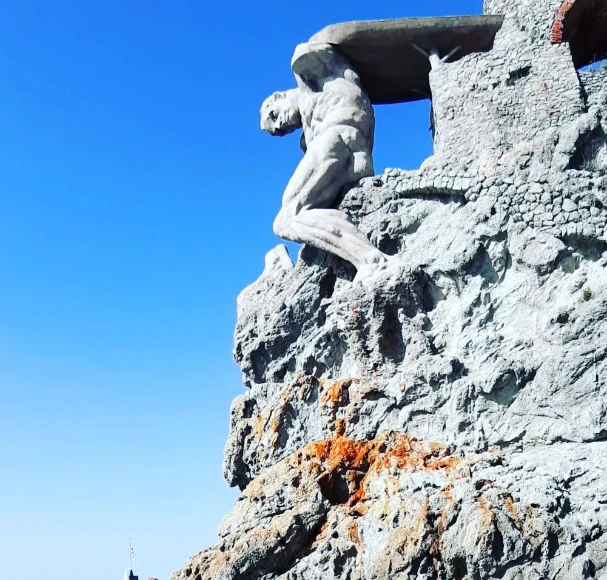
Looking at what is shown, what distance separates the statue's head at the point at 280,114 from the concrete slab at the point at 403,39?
1.26 metres

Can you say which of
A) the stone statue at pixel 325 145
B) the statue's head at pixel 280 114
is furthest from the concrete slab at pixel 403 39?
the statue's head at pixel 280 114

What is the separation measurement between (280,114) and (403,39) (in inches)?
105

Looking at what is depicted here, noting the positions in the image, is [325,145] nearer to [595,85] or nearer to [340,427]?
[595,85]

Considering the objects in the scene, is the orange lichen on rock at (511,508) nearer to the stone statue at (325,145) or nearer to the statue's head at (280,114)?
the stone statue at (325,145)

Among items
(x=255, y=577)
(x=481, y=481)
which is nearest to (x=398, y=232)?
(x=481, y=481)

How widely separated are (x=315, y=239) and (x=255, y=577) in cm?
535

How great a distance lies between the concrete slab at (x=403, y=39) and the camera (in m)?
15.7

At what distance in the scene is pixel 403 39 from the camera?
1594 cm

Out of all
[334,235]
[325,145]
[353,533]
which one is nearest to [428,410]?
[353,533]

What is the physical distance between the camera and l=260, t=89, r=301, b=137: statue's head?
16.3 metres

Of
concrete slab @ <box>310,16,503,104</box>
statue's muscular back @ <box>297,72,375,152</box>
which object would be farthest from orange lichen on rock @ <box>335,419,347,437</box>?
concrete slab @ <box>310,16,503,104</box>

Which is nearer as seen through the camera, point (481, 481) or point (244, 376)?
point (481, 481)

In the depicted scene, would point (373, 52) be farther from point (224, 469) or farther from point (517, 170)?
point (224, 469)

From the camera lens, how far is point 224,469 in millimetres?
14000
